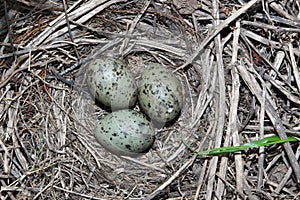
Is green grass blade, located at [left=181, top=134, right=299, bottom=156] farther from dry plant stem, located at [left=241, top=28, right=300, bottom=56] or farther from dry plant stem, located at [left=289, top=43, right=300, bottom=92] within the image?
dry plant stem, located at [left=241, top=28, right=300, bottom=56]

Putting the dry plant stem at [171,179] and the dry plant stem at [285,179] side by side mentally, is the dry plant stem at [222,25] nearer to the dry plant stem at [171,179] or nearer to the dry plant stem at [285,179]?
the dry plant stem at [171,179]

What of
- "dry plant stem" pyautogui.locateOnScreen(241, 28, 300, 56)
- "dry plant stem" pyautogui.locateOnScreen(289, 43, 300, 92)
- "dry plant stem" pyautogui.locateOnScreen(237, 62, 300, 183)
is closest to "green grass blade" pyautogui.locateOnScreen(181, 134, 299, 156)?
"dry plant stem" pyautogui.locateOnScreen(237, 62, 300, 183)

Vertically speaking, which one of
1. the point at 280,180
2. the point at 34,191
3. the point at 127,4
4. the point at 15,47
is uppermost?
the point at 127,4

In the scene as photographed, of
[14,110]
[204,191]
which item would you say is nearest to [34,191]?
[14,110]

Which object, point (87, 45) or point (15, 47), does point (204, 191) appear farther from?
point (15, 47)

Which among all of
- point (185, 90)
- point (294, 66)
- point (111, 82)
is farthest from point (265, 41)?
point (111, 82)

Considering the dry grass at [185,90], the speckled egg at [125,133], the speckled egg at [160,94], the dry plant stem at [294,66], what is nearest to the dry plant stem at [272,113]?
the dry grass at [185,90]
